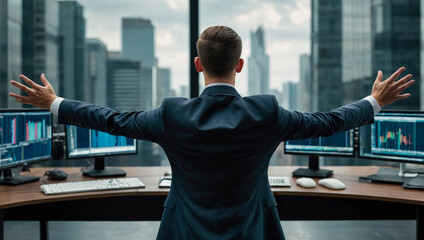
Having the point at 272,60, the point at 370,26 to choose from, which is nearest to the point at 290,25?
the point at 272,60

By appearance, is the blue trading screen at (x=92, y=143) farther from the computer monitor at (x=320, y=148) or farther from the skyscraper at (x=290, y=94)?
the skyscraper at (x=290, y=94)

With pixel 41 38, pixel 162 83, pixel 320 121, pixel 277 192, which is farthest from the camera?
pixel 41 38

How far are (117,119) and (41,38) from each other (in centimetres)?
364

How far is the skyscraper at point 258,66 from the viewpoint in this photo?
3.81 meters

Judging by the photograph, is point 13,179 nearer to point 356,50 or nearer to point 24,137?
point 24,137

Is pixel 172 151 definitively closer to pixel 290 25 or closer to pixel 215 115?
→ pixel 215 115

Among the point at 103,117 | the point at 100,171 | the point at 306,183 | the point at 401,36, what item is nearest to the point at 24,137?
the point at 100,171

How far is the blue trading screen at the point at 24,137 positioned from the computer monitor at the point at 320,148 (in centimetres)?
170

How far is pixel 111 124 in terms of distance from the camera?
1.13m

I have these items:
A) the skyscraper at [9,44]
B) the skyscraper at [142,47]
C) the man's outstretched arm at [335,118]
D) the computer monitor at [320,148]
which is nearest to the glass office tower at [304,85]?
the computer monitor at [320,148]

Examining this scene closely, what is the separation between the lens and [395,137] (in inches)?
98.2

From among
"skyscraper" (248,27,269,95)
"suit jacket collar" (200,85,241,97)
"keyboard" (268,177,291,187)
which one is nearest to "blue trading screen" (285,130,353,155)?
"keyboard" (268,177,291,187)

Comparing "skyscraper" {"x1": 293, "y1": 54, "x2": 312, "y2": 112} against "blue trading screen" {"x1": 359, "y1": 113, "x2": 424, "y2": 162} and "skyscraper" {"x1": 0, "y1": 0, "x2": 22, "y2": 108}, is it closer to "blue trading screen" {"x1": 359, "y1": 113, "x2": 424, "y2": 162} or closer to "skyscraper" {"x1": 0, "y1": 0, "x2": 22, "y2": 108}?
"blue trading screen" {"x1": 359, "y1": 113, "x2": 424, "y2": 162}

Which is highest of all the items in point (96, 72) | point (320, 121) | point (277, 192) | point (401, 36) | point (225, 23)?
point (401, 36)
